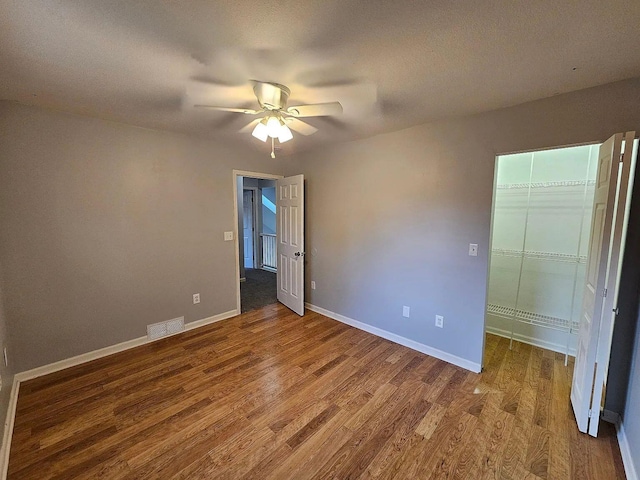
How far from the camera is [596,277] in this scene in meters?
1.70

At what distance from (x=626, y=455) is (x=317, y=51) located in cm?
293

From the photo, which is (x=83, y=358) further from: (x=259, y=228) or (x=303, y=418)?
(x=259, y=228)

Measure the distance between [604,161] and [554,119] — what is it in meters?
0.48

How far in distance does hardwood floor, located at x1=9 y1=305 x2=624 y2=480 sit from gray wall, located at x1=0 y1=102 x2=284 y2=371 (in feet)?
1.46

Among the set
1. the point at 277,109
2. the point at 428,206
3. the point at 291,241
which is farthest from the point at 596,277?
the point at 291,241

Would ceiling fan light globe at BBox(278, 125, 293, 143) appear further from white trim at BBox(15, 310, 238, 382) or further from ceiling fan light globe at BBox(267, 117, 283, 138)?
white trim at BBox(15, 310, 238, 382)

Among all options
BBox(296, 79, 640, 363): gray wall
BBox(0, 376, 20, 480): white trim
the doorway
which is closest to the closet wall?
BBox(296, 79, 640, 363): gray wall

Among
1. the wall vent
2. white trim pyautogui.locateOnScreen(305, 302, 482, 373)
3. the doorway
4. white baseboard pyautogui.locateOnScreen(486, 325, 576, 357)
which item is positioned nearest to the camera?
white trim pyautogui.locateOnScreen(305, 302, 482, 373)

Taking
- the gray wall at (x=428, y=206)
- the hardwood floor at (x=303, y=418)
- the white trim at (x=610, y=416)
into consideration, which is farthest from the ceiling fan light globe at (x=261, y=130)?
the white trim at (x=610, y=416)

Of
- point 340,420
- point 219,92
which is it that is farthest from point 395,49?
point 340,420

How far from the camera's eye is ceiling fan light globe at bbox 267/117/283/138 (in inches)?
75.9

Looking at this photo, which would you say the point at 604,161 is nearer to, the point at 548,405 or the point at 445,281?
the point at 445,281

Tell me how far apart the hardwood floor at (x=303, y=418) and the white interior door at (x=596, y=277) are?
0.70 feet

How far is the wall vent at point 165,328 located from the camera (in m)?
3.02
